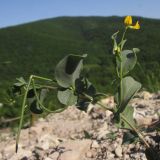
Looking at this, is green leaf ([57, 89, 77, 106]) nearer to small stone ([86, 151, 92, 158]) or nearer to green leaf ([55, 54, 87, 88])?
green leaf ([55, 54, 87, 88])

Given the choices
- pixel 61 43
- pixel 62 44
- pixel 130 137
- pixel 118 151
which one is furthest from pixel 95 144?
pixel 61 43

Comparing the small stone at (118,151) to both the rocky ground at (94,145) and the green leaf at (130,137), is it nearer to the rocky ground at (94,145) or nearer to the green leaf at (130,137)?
the rocky ground at (94,145)

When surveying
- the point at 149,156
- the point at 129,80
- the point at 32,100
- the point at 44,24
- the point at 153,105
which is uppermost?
the point at 129,80

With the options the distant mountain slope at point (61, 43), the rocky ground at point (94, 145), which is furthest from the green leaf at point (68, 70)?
the distant mountain slope at point (61, 43)

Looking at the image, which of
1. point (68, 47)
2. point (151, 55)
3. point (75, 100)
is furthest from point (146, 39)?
point (75, 100)

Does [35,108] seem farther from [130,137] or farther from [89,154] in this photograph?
[89,154]

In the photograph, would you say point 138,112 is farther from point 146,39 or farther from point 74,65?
point 146,39
